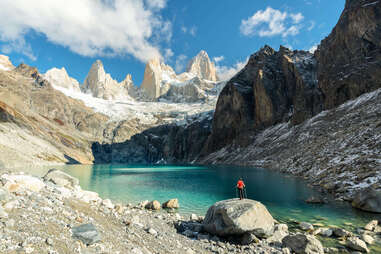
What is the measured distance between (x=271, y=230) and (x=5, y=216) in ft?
46.0

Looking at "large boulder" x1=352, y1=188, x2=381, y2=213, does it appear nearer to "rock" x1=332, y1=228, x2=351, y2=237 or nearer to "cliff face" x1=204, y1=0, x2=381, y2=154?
"rock" x1=332, y1=228, x2=351, y2=237

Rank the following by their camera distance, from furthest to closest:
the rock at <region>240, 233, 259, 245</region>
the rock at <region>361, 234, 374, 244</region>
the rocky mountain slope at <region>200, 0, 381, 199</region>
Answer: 1. the rocky mountain slope at <region>200, 0, 381, 199</region>
2. the rock at <region>240, 233, 259, 245</region>
3. the rock at <region>361, 234, 374, 244</region>

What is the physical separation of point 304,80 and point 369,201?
4515 inches

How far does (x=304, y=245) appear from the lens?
506 inches

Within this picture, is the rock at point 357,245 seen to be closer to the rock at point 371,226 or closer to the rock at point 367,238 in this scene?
the rock at point 367,238

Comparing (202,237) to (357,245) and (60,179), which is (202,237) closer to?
(357,245)

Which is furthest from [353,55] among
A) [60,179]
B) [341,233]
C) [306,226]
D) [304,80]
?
[60,179]

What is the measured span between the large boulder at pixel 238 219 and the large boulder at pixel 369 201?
11.7 m

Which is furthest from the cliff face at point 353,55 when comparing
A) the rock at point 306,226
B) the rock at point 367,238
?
the rock at point 367,238

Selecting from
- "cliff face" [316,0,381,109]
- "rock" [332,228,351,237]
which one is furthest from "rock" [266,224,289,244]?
"cliff face" [316,0,381,109]

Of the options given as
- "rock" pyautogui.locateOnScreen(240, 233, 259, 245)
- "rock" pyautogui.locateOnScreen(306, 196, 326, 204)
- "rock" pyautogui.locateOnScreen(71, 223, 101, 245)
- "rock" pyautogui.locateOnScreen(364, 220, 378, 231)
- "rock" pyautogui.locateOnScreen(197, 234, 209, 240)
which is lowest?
"rock" pyautogui.locateOnScreen(197, 234, 209, 240)

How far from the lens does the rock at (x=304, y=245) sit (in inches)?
497

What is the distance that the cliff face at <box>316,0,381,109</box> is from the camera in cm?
7888

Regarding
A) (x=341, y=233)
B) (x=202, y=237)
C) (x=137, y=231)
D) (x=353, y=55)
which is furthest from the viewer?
(x=353, y=55)
